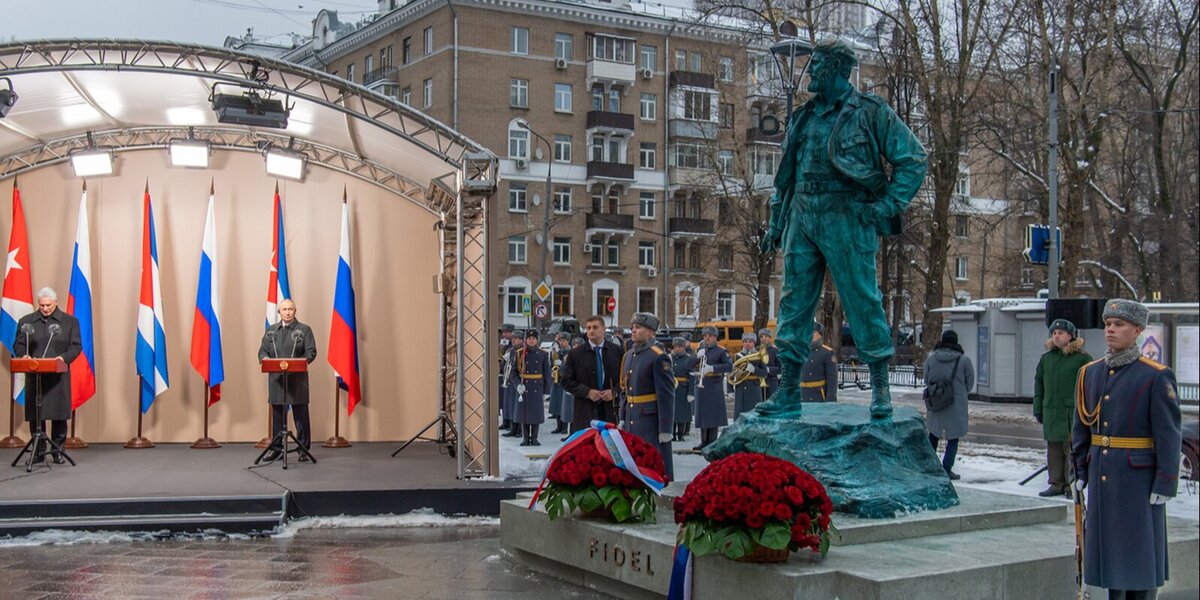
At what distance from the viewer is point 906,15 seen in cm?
2880

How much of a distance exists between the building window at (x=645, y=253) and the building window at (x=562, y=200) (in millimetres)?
4128

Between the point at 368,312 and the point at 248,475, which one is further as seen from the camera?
the point at 368,312

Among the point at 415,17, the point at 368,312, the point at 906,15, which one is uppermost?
the point at 415,17

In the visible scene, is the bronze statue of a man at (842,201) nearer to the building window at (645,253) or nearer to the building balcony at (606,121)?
the building balcony at (606,121)

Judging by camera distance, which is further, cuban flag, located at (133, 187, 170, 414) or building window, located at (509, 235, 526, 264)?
building window, located at (509, 235, 526, 264)

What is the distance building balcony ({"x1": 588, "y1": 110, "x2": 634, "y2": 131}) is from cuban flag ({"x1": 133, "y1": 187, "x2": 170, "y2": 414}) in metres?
37.8

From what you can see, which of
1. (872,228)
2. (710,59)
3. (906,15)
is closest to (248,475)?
(872,228)

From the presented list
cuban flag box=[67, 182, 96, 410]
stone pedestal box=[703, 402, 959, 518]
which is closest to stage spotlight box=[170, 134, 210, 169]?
cuban flag box=[67, 182, 96, 410]

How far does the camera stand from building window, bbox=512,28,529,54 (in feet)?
166

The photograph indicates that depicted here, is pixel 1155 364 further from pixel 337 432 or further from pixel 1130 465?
pixel 337 432

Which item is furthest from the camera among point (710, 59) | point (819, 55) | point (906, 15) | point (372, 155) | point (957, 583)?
point (710, 59)

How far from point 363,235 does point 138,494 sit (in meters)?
5.76

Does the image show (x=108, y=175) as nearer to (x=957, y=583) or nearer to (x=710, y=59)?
(x=957, y=583)

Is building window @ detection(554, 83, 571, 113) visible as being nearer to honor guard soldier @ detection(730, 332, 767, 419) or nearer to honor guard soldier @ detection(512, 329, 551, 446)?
honor guard soldier @ detection(512, 329, 551, 446)
